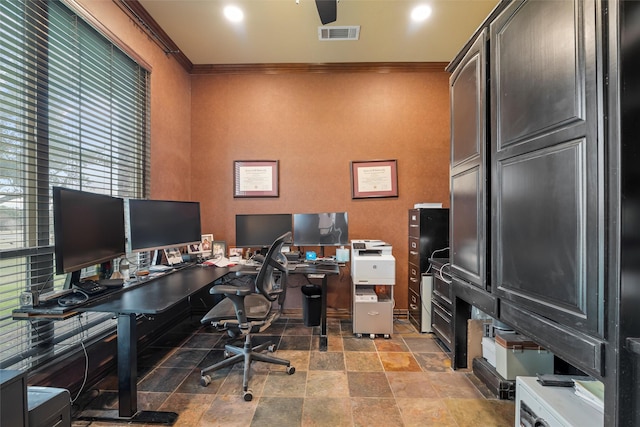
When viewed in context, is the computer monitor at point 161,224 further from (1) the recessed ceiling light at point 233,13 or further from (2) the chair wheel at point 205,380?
(1) the recessed ceiling light at point 233,13

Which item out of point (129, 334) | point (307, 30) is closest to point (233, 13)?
point (307, 30)

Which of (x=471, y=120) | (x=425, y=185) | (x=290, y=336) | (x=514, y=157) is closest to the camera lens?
(x=514, y=157)

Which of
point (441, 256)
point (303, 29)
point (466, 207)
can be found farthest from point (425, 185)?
point (303, 29)

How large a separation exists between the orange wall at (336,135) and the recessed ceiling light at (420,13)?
826 millimetres

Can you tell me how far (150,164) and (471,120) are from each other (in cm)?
289

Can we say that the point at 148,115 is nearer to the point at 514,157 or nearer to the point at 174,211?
the point at 174,211

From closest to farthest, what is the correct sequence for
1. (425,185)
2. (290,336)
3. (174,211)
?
(174,211) < (290,336) < (425,185)

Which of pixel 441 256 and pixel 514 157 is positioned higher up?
pixel 514 157

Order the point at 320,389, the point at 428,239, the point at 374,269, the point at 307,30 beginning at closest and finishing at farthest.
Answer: the point at 320,389 < the point at 307,30 < the point at 374,269 < the point at 428,239

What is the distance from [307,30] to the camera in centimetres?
279

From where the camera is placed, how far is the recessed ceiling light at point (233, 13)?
249 cm

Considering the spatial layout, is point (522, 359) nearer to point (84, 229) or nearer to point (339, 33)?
point (84, 229)

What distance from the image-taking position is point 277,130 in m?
3.49

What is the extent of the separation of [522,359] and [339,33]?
331 cm
